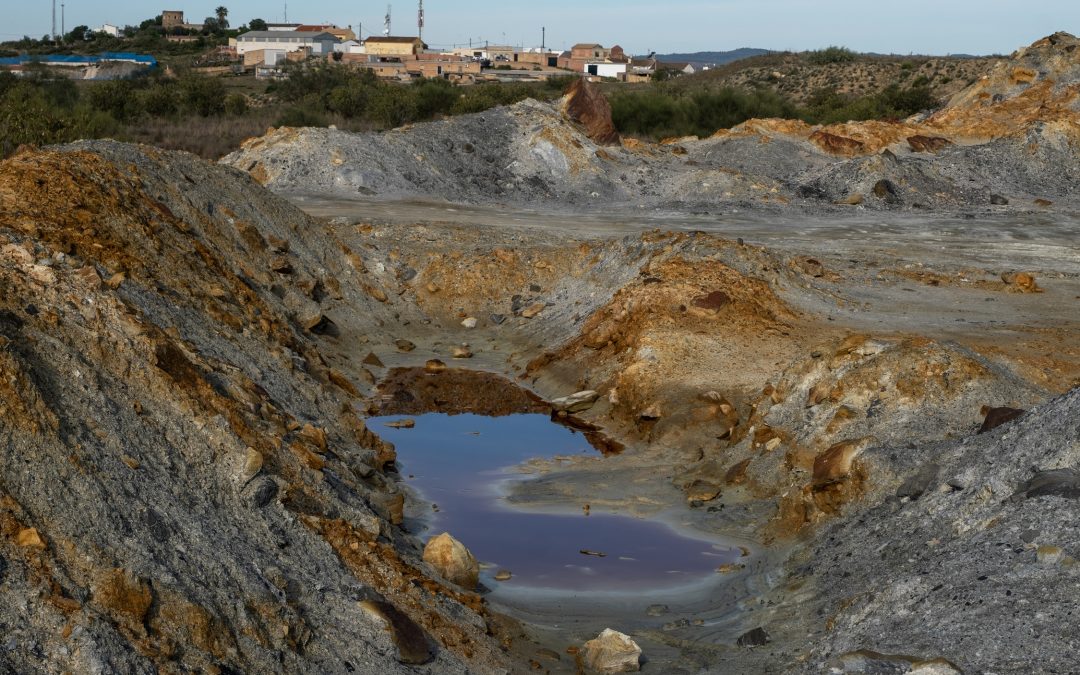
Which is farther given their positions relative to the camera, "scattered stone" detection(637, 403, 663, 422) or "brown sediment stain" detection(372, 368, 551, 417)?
"brown sediment stain" detection(372, 368, 551, 417)

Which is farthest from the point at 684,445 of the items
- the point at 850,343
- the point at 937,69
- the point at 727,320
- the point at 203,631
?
the point at 937,69

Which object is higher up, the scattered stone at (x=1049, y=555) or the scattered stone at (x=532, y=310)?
the scattered stone at (x=1049, y=555)

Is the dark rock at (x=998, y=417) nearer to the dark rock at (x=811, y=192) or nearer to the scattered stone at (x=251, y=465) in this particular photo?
the scattered stone at (x=251, y=465)

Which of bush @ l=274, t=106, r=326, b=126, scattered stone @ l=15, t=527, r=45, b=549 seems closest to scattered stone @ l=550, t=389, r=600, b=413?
scattered stone @ l=15, t=527, r=45, b=549

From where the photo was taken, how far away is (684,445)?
46.5 ft

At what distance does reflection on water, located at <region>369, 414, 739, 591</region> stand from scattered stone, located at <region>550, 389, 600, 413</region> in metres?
0.91

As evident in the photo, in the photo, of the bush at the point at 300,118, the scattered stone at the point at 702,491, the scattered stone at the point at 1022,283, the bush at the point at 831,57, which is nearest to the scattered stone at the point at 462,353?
the scattered stone at the point at 702,491

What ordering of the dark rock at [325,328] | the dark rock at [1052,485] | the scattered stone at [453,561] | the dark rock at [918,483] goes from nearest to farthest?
1. the dark rock at [1052,485]
2. the scattered stone at [453,561]
3. the dark rock at [918,483]
4. the dark rock at [325,328]

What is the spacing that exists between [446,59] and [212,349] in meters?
85.6

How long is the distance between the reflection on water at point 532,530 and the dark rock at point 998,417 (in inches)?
104

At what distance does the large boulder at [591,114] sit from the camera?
34.1 meters

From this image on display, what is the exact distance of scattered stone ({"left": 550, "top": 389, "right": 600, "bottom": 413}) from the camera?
52.5 feet

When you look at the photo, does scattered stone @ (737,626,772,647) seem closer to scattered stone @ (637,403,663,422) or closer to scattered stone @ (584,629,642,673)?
scattered stone @ (584,629,642,673)

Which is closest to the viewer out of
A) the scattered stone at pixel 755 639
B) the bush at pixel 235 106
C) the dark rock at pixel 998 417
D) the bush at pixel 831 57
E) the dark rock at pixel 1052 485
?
the dark rock at pixel 1052 485
